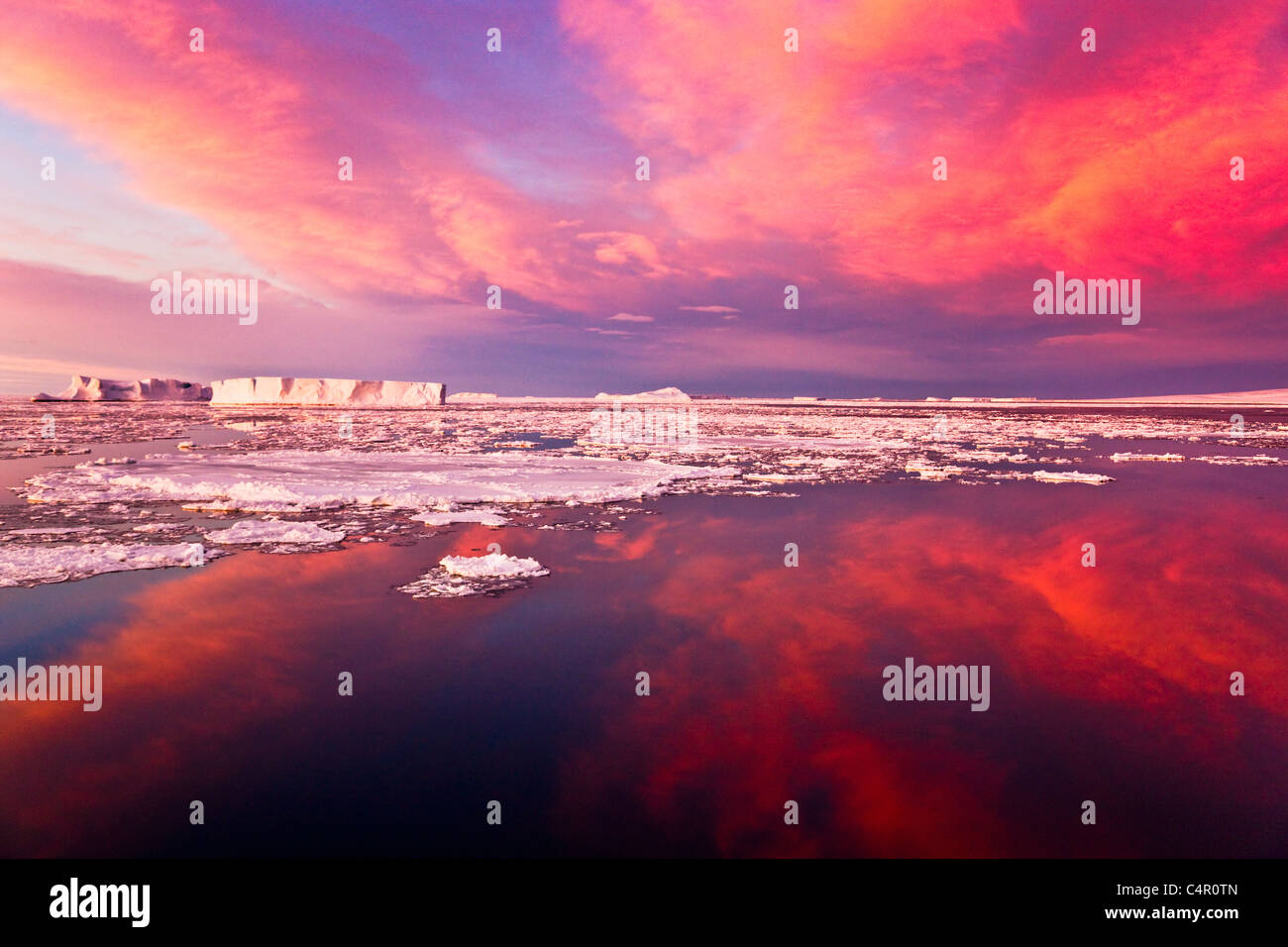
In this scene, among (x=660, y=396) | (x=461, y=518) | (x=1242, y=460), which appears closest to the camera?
(x=461, y=518)

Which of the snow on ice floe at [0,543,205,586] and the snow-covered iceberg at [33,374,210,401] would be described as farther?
the snow-covered iceberg at [33,374,210,401]

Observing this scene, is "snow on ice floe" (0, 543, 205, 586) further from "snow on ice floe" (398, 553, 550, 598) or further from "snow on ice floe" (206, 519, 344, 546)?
"snow on ice floe" (398, 553, 550, 598)

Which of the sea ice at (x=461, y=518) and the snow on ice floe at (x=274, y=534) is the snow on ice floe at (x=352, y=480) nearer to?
the sea ice at (x=461, y=518)

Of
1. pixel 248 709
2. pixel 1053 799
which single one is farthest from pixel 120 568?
pixel 1053 799

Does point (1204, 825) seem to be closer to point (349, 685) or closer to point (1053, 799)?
point (1053, 799)

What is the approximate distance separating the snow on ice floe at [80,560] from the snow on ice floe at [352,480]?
9.74 ft

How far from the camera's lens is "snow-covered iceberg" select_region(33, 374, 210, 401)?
86438 millimetres

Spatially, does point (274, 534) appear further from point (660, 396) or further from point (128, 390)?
point (660, 396)

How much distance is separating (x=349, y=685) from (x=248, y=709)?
62cm

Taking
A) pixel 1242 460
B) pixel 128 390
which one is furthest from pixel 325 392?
pixel 1242 460

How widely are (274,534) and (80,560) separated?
201cm

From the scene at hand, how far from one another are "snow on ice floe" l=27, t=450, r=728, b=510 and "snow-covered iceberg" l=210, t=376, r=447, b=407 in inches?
2675

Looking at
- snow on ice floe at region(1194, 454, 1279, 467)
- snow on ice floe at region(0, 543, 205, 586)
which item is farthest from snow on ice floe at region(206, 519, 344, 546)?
snow on ice floe at region(1194, 454, 1279, 467)

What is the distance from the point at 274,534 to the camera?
27.9ft
